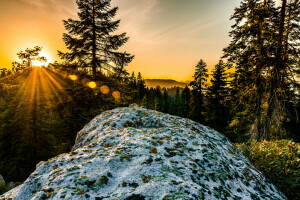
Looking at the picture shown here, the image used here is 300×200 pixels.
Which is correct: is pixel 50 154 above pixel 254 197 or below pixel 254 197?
below

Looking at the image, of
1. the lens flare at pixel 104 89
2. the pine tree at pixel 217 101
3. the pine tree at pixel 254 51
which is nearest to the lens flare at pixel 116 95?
the lens flare at pixel 104 89

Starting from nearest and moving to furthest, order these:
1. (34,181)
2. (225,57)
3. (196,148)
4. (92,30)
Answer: (34,181), (196,148), (225,57), (92,30)

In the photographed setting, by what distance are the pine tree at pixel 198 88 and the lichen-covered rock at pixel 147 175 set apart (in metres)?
24.9

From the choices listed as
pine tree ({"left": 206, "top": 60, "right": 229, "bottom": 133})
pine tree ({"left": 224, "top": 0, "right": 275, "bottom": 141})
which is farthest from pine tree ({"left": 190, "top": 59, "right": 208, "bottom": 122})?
pine tree ({"left": 224, "top": 0, "right": 275, "bottom": 141})

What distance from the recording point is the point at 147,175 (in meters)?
2.17

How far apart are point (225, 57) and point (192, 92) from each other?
1635 centimetres

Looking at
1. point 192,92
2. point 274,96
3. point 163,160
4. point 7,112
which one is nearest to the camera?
point 163,160

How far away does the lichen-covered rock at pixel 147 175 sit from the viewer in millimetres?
1892

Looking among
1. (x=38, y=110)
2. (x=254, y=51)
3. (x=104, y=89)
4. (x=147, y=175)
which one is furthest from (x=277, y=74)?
(x=38, y=110)

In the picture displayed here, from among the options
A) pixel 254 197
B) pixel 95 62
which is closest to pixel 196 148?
pixel 254 197

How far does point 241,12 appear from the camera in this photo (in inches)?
401

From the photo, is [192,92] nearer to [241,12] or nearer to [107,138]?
[241,12]

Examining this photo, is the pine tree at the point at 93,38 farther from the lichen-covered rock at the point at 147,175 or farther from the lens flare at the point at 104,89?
the lichen-covered rock at the point at 147,175

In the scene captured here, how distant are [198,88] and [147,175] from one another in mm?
26860
